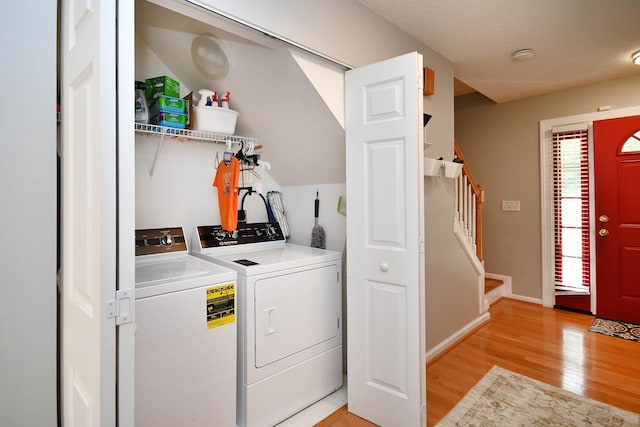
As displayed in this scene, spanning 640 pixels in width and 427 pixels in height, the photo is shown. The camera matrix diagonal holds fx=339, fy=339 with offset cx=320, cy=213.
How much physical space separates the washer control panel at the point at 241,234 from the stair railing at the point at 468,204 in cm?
169

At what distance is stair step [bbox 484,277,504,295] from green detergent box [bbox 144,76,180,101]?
3.88 meters

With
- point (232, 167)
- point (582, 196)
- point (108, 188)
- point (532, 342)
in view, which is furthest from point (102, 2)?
point (582, 196)

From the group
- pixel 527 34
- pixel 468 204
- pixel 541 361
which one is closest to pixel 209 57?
pixel 527 34

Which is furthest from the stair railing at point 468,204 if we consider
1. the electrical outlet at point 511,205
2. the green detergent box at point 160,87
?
the green detergent box at point 160,87

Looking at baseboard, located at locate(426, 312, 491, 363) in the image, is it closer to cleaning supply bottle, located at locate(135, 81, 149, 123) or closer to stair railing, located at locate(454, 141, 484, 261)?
stair railing, located at locate(454, 141, 484, 261)

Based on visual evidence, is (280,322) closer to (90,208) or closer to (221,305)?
(221,305)

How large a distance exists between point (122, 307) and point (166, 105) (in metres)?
1.44

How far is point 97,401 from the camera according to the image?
829 mm

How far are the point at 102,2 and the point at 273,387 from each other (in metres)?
1.85

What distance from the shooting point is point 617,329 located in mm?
3344

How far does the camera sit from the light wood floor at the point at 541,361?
2.22 metres

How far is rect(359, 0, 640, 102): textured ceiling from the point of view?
2.15 meters

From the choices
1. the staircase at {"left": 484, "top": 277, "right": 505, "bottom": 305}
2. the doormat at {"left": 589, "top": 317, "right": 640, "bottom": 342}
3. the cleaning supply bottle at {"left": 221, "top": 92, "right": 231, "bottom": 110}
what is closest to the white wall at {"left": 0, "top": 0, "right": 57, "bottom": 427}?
the cleaning supply bottle at {"left": 221, "top": 92, "right": 231, "bottom": 110}

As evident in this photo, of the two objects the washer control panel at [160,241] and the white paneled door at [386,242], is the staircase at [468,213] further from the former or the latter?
the washer control panel at [160,241]
